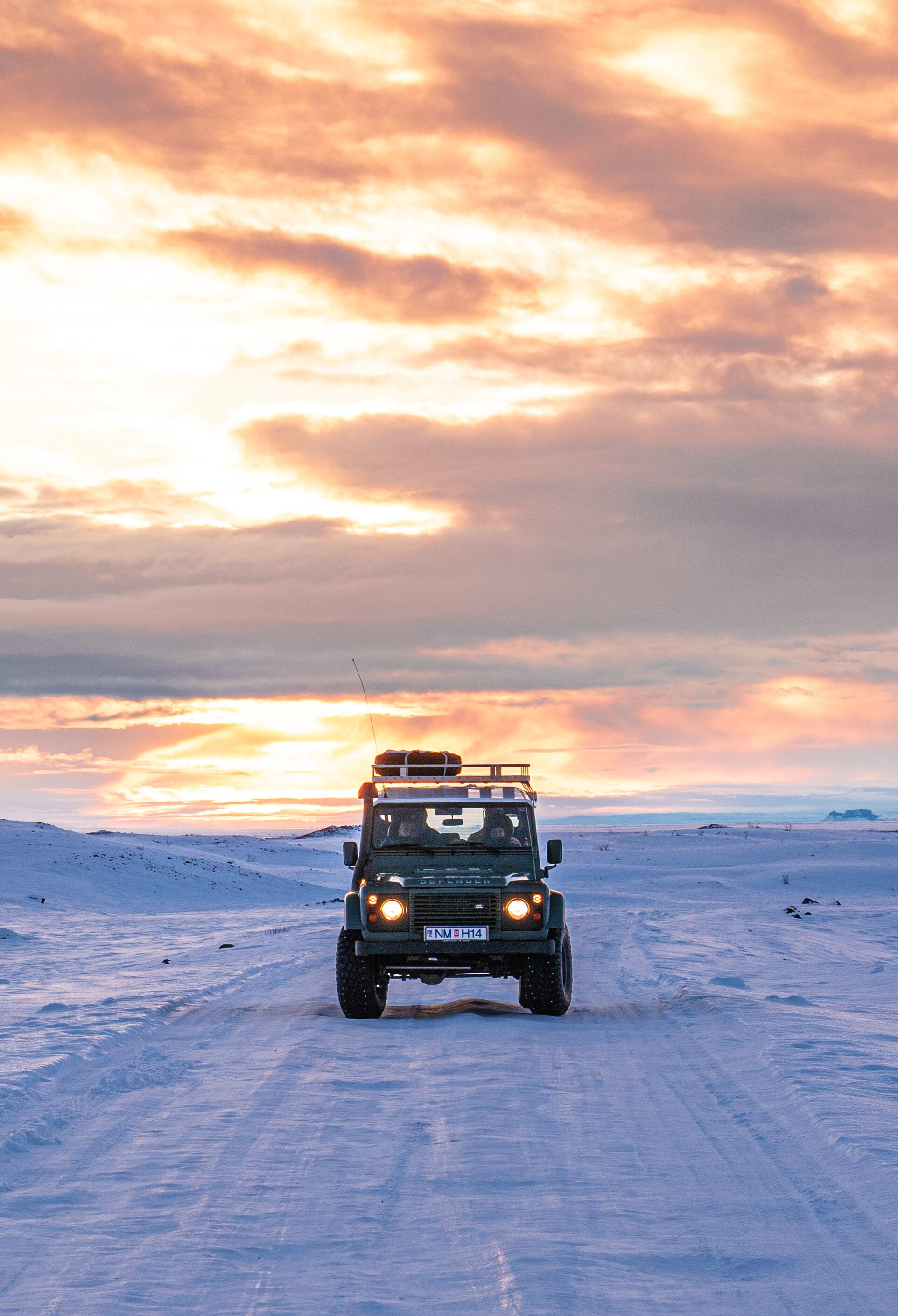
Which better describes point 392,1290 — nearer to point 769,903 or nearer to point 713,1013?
point 713,1013

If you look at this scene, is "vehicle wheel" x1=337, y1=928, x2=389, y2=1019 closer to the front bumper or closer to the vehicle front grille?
the front bumper

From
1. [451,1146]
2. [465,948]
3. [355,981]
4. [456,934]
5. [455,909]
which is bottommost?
[451,1146]

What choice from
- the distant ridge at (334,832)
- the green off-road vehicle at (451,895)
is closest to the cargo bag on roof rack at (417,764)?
the green off-road vehicle at (451,895)

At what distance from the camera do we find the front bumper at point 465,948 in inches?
602

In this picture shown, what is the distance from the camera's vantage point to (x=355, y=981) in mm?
15320

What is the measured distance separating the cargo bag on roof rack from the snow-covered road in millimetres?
2737

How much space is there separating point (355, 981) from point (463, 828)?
2.08 meters

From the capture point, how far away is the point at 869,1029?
14.5m

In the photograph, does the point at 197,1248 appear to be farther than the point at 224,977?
No

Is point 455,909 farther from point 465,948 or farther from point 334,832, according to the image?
point 334,832

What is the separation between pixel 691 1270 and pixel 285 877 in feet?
185

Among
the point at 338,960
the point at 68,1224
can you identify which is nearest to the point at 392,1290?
the point at 68,1224

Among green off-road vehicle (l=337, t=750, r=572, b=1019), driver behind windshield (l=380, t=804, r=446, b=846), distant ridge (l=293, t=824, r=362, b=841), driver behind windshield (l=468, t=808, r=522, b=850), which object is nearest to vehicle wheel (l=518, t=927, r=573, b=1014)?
green off-road vehicle (l=337, t=750, r=572, b=1019)

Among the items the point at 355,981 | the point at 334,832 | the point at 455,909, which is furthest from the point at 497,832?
the point at 334,832
